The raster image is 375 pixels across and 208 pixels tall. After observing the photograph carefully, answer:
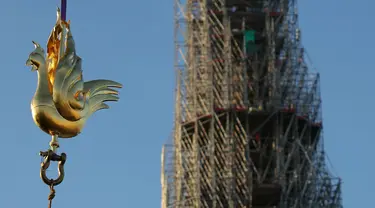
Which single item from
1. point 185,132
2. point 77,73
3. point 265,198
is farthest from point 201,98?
point 77,73

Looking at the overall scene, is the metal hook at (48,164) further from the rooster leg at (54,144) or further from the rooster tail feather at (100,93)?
the rooster tail feather at (100,93)

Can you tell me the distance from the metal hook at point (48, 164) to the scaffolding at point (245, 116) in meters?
41.6

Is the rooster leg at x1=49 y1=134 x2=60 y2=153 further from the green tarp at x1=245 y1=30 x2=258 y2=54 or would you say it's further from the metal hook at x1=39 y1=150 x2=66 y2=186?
the green tarp at x1=245 y1=30 x2=258 y2=54

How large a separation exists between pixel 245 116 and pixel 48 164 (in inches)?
1741

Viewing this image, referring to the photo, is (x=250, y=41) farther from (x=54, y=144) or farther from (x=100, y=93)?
(x=54, y=144)

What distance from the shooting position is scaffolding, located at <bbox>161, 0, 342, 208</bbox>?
53.2 m

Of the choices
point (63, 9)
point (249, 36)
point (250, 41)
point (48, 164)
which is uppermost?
point (249, 36)

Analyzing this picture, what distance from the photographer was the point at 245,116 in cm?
5428

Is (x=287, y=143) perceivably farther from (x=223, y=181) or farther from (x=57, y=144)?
(x=57, y=144)

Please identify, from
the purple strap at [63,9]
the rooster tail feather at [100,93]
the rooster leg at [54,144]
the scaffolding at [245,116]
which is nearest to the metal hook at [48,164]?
the rooster leg at [54,144]

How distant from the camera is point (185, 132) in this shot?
55312 millimetres

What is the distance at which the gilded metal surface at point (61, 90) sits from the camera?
10297 mm

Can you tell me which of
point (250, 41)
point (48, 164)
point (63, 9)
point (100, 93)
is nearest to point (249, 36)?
point (250, 41)

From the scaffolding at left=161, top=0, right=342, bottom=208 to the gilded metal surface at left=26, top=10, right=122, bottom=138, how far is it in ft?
136
